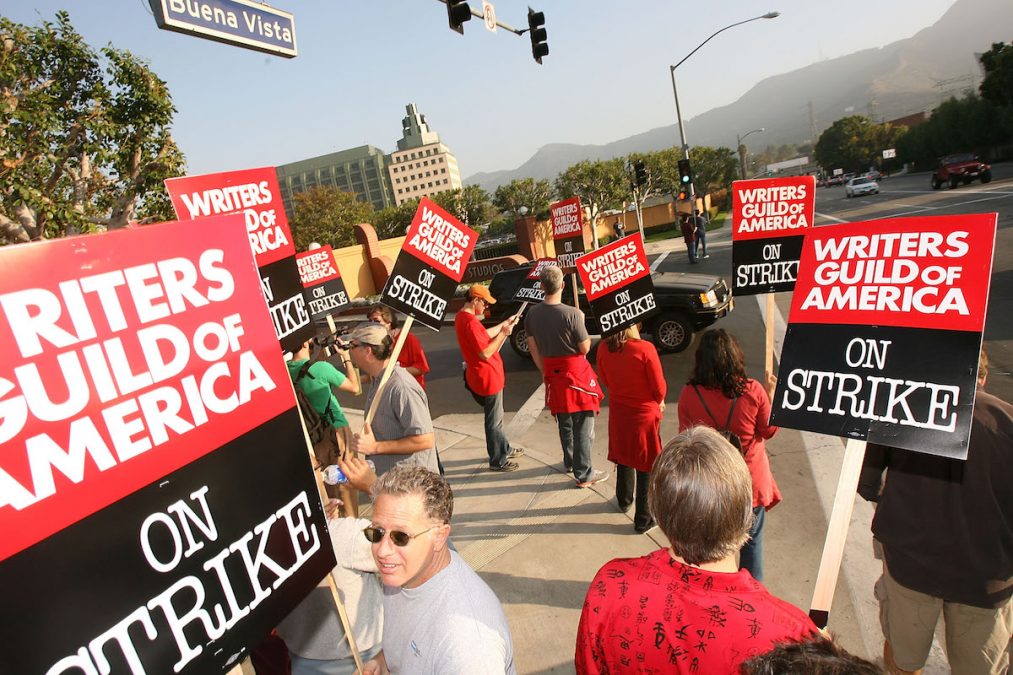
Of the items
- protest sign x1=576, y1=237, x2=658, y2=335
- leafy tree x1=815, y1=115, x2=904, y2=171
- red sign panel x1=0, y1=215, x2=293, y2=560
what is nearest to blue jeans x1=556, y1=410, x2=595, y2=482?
protest sign x1=576, y1=237, x2=658, y2=335

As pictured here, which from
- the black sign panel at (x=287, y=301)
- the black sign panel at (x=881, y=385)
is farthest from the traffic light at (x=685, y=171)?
the black sign panel at (x=881, y=385)

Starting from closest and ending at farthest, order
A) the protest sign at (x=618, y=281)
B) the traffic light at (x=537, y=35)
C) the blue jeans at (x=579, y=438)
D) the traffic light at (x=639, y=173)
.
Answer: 1. the protest sign at (x=618, y=281)
2. the blue jeans at (x=579, y=438)
3. the traffic light at (x=537, y=35)
4. the traffic light at (x=639, y=173)

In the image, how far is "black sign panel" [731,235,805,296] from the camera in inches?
185

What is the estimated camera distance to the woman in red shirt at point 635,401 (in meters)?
→ 4.21

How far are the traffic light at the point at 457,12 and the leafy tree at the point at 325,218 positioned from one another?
31.7 m

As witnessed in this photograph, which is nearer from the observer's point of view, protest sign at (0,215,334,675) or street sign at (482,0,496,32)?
protest sign at (0,215,334,675)

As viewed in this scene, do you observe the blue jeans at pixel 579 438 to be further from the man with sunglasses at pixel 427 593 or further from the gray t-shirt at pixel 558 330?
the man with sunglasses at pixel 427 593

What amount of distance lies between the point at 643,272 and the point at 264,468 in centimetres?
383

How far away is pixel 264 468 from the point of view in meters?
1.77

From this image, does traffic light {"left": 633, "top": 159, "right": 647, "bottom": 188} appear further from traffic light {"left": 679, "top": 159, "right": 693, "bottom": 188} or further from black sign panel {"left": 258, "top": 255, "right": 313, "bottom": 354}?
black sign panel {"left": 258, "top": 255, "right": 313, "bottom": 354}

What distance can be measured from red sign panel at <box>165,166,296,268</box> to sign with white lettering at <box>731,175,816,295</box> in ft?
11.5

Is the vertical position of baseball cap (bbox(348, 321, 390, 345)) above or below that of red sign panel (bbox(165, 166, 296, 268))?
below

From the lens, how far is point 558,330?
5.04 meters

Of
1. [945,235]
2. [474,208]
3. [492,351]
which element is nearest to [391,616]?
[945,235]
